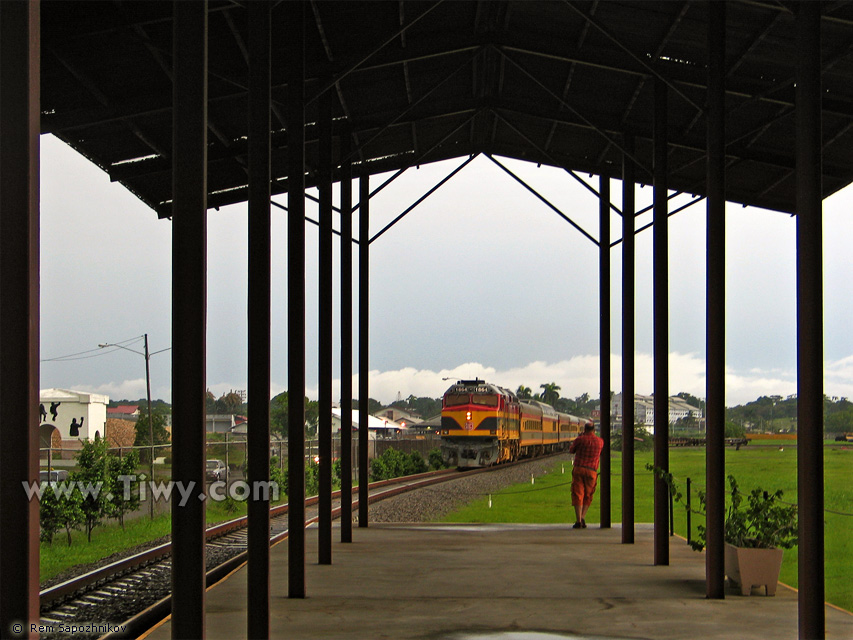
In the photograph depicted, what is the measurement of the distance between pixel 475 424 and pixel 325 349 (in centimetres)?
2703

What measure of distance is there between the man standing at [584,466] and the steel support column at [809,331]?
919cm

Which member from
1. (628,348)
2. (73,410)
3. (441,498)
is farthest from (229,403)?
(628,348)

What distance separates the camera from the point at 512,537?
54.4 feet

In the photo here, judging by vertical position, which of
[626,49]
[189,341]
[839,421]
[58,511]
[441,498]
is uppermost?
[626,49]

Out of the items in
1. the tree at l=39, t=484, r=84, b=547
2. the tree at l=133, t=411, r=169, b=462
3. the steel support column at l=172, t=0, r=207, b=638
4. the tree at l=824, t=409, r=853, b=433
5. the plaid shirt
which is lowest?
the tree at l=824, t=409, r=853, b=433

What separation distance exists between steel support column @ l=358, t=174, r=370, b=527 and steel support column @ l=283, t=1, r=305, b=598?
21.3 feet

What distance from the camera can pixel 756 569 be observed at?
10516mm

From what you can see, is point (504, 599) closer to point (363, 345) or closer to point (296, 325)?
point (296, 325)

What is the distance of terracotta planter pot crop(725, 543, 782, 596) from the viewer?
34.3ft

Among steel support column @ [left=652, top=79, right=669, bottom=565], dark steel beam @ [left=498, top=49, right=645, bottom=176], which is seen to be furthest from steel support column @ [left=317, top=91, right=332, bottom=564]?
steel support column @ [left=652, top=79, right=669, bottom=565]

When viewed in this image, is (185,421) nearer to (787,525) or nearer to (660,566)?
(787,525)

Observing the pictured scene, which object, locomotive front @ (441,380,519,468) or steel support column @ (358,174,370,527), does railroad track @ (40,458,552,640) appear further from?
locomotive front @ (441,380,519,468)

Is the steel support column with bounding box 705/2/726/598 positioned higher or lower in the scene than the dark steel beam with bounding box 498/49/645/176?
lower
